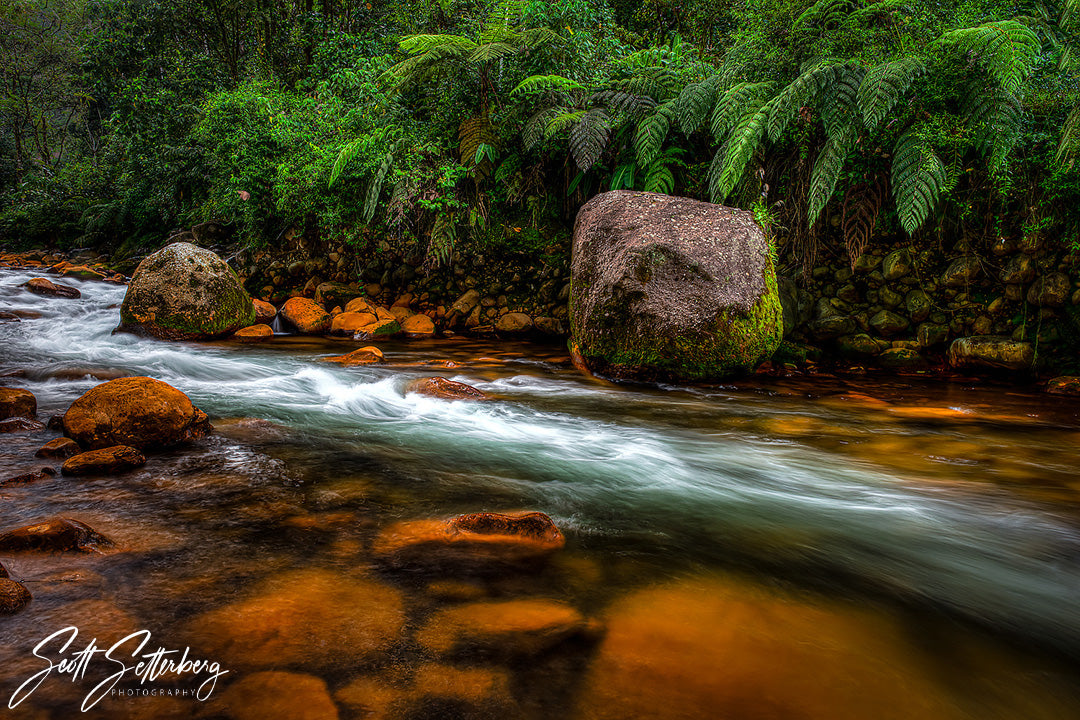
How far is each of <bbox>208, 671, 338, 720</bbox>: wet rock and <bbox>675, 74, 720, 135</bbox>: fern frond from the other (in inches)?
266

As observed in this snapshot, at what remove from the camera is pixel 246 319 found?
320 inches

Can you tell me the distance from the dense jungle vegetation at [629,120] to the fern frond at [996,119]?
0.07 ft

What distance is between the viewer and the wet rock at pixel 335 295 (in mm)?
9438

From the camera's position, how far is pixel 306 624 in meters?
1.60

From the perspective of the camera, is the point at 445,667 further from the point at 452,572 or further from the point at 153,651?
the point at 153,651

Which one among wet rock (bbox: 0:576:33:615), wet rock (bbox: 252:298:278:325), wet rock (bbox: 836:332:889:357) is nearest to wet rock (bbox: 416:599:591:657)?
wet rock (bbox: 0:576:33:615)

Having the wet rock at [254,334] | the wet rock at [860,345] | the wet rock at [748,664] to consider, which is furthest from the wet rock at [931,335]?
the wet rock at [254,334]

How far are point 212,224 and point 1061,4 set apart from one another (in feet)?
47.8

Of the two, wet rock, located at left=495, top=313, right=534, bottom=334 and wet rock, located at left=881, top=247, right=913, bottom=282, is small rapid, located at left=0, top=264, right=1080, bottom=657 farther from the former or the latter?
wet rock, located at left=881, top=247, right=913, bottom=282

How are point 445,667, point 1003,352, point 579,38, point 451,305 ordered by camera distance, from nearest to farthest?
1. point 445,667
2. point 1003,352
3. point 579,38
4. point 451,305

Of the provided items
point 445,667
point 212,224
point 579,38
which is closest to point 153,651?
point 445,667

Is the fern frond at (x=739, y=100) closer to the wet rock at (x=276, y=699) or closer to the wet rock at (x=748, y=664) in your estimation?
the wet rock at (x=748, y=664)

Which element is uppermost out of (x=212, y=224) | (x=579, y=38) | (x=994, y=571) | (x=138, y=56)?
(x=138, y=56)

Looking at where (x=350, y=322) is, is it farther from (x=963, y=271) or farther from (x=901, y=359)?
(x=963, y=271)
